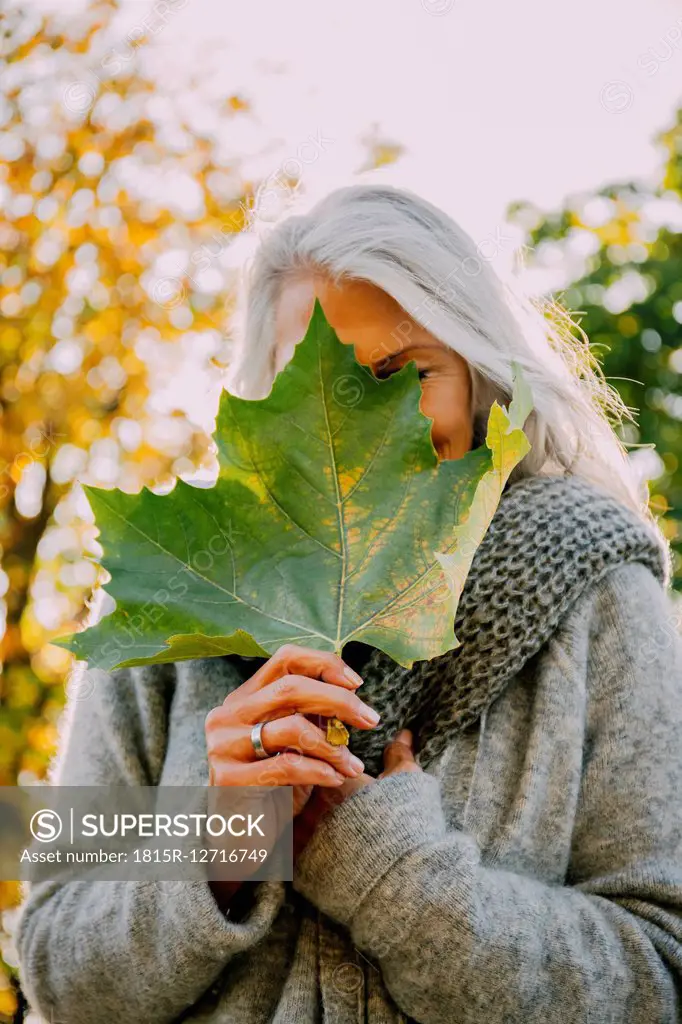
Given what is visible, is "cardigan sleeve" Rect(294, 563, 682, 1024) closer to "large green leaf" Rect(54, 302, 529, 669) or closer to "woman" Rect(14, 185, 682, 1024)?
"woman" Rect(14, 185, 682, 1024)

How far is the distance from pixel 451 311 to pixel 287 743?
694 mm

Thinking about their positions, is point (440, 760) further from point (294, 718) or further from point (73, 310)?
point (73, 310)

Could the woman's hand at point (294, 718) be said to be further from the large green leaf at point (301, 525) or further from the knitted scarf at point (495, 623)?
the knitted scarf at point (495, 623)

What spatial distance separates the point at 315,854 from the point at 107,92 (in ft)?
12.2

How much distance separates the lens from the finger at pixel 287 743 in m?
0.94

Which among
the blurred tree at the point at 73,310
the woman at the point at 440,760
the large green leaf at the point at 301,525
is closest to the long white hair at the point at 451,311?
the woman at the point at 440,760

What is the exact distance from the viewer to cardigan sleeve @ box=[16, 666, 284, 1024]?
3.56 feet

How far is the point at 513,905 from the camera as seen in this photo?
108 centimetres

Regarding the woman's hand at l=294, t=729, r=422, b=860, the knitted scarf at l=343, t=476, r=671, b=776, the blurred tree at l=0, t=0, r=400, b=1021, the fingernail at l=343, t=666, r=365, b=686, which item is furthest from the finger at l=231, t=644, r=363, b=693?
the blurred tree at l=0, t=0, r=400, b=1021

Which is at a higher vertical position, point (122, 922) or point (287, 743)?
point (287, 743)

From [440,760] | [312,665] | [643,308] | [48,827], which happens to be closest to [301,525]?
[312,665]

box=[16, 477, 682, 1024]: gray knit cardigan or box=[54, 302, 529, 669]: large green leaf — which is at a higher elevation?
box=[54, 302, 529, 669]: large green leaf

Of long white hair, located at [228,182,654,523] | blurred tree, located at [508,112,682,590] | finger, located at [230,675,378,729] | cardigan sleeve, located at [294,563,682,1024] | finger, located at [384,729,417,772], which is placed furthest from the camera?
blurred tree, located at [508,112,682,590]

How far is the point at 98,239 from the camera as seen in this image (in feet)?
13.8
